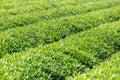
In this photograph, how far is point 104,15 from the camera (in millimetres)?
18703

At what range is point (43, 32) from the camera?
1414cm

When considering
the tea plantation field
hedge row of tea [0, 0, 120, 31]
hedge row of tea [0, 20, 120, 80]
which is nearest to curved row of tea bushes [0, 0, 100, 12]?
the tea plantation field

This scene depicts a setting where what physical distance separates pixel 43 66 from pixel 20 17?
8.29m

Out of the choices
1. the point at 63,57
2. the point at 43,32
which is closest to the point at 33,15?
the point at 43,32

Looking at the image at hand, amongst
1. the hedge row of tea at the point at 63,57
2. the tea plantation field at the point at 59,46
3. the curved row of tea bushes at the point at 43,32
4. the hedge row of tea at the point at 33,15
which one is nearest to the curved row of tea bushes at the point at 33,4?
the tea plantation field at the point at 59,46

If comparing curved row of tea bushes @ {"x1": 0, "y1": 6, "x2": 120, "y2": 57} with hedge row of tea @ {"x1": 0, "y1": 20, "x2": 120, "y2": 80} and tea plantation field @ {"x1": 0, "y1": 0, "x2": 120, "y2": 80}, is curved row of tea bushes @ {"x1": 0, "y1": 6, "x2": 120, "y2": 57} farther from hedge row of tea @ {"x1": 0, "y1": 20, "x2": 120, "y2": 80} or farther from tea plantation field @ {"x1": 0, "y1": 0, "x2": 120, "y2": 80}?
hedge row of tea @ {"x1": 0, "y1": 20, "x2": 120, "y2": 80}

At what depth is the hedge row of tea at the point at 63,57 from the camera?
8871mm

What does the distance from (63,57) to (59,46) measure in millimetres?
1182

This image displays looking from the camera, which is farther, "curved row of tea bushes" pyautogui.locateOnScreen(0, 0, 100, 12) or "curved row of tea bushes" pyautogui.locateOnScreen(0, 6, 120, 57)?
"curved row of tea bushes" pyautogui.locateOnScreen(0, 0, 100, 12)

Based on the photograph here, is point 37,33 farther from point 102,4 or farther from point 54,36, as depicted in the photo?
point 102,4

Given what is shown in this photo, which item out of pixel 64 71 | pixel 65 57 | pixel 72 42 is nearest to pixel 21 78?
pixel 64 71

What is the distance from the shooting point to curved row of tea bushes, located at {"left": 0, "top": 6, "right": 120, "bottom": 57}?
41.0 feet

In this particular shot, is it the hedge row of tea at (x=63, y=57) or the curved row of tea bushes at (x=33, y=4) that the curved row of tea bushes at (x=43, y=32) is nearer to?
the hedge row of tea at (x=63, y=57)

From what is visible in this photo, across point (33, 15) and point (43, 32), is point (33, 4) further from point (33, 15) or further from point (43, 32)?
point (43, 32)
